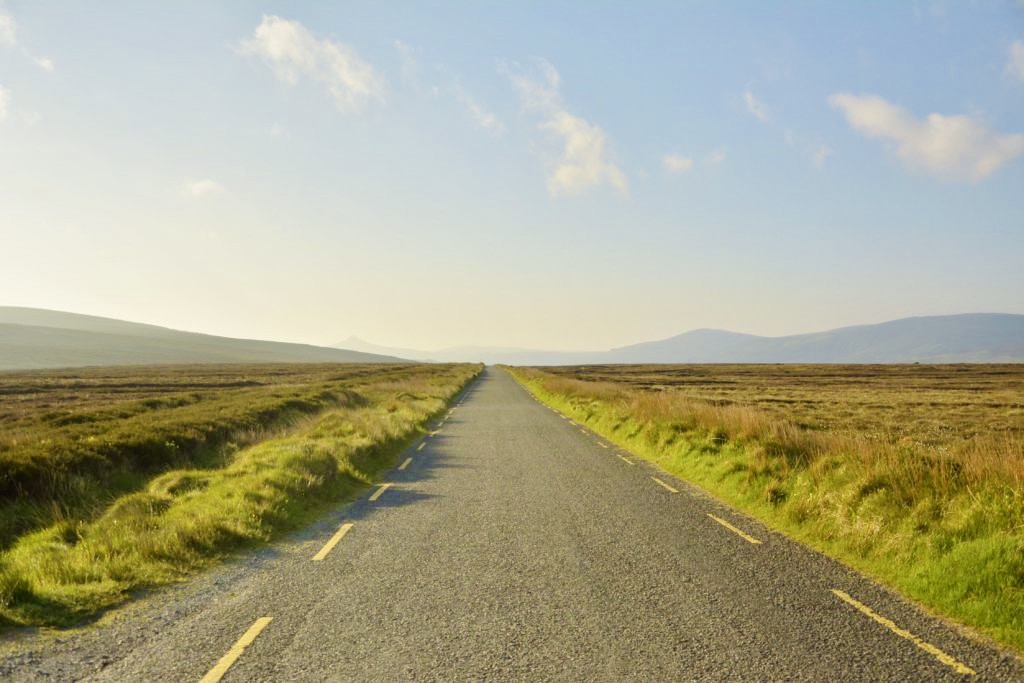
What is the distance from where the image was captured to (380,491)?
13.4 m

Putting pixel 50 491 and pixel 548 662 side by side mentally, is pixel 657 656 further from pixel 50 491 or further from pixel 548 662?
pixel 50 491

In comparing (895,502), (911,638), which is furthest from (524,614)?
(895,502)

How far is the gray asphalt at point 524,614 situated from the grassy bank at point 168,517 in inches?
23.5

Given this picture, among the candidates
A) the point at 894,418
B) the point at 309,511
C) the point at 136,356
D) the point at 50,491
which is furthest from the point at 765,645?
the point at 136,356

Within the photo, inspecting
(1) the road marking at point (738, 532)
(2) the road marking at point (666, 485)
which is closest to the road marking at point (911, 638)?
(1) the road marking at point (738, 532)

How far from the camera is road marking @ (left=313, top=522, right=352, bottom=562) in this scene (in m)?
8.52

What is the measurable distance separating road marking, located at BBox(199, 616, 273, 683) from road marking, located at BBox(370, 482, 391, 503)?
620 centimetres

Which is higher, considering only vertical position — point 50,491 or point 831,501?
point 831,501

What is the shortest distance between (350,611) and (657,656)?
9.84ft

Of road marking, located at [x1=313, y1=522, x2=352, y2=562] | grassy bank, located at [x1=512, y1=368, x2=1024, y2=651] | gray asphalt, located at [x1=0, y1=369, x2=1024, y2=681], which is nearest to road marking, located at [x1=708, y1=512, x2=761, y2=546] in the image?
gray asphalt, located at [x1=0, y1=369, x2=1024, y2=681]

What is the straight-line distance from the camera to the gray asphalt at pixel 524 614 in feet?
17.2

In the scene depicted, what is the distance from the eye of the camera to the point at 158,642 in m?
5.79

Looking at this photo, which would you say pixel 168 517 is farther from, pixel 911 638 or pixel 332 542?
pixel 911 638

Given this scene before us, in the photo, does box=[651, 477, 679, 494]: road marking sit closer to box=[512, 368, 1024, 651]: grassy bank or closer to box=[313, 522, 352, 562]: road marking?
box=[512, 368, 1024, 651]: grassy bank
